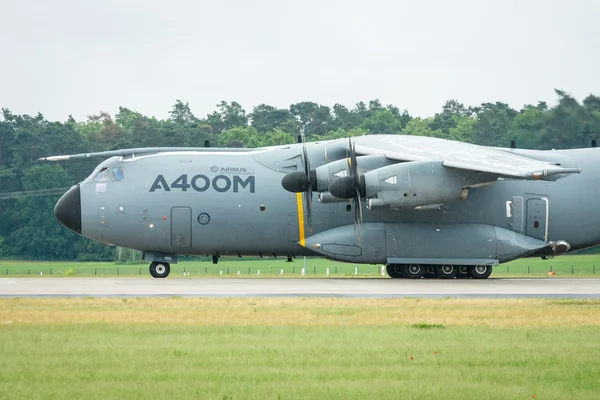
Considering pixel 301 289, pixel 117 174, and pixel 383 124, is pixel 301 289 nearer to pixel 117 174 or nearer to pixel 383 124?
pixel 117 174

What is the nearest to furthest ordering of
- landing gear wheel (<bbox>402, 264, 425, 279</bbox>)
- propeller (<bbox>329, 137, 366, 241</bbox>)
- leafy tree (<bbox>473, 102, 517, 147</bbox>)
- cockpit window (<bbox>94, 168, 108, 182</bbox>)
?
propeller (<bbox>329, 137, 366, 241</bbox>) → cockpit window (<bbox>94, 168, 108, 182</bbox>) → landing gear wheel (<bbox>402, 264, 425, 279</bbox>) → leafy tree (<bbox>473, 102, 517, 147</bbox>)

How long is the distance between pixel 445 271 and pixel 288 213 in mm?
6522

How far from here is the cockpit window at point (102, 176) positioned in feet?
120

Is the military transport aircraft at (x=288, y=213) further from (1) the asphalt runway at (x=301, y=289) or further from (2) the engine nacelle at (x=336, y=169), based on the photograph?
(1) the asphalt runway at (x=301, y=289)

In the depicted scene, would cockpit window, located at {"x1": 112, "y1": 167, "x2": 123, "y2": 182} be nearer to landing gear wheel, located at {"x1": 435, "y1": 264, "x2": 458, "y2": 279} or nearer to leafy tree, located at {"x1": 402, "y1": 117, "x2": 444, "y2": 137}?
landing gear wheel, located at {"x1": 435, "y1": 264, "x2": 458, "y2": 279}

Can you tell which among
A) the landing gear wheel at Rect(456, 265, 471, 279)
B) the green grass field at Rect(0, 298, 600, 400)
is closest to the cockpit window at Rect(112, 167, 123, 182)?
the green grass field at Rect(0, 298, 600, 400)

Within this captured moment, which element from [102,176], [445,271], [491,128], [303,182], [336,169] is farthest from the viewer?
[491,128]

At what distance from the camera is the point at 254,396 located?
13242mm

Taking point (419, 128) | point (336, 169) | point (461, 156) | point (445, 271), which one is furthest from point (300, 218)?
point (419, 128)

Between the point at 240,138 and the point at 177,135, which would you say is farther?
the point at 240,138

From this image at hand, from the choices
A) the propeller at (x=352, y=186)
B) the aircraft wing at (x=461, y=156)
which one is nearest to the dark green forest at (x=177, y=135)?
the aircraft wing at (x=461, y=156)

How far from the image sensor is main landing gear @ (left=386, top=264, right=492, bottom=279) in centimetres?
3756

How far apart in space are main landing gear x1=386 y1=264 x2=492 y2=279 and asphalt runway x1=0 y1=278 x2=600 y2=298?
1.23m

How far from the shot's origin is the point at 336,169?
1342 inches
